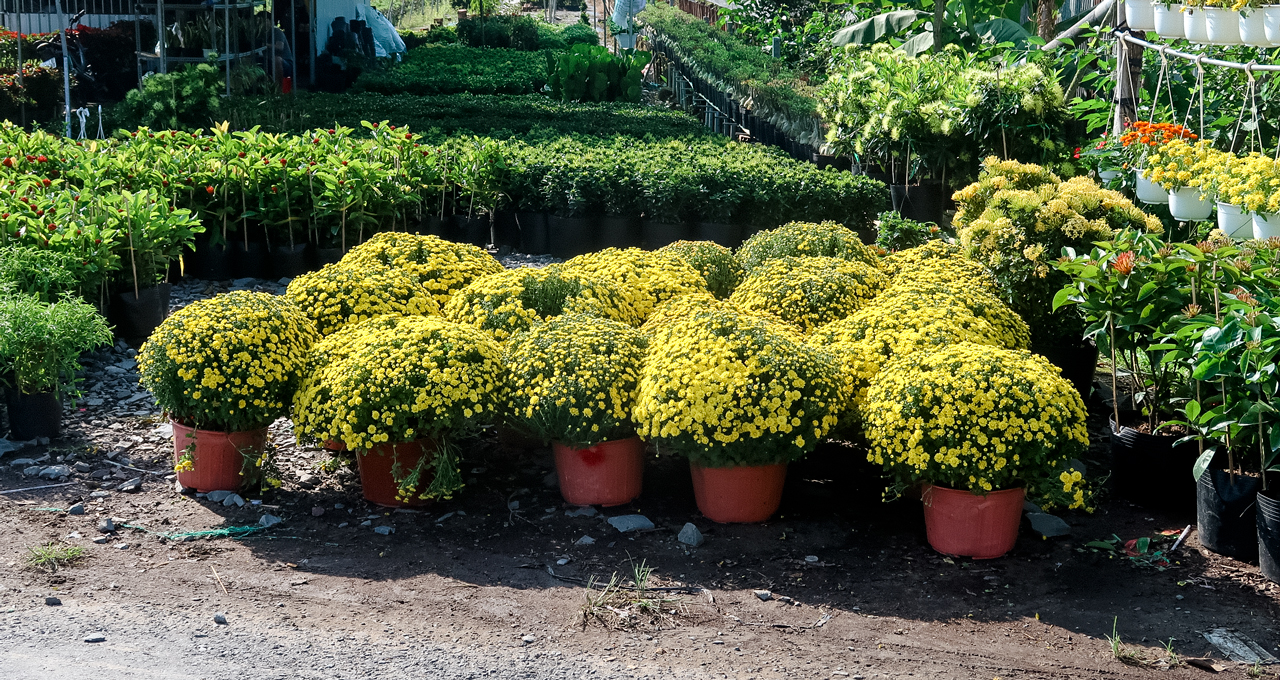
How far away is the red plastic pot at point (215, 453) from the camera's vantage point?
14.9 feet

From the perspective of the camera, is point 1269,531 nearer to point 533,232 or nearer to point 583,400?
point 583,400

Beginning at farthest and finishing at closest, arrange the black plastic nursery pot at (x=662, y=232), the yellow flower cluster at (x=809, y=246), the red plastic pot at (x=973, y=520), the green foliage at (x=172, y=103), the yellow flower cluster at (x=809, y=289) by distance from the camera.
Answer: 1. the green foliage at (x=172, y=103)
2. the black plastic nursery pot at (x=662, y=232)
3. the yellow flower cluster at (x=809, y=246)
4. the yellow flower cluster at (x=809, y=289)
5. the red plastic pot at (x=973, y=520)

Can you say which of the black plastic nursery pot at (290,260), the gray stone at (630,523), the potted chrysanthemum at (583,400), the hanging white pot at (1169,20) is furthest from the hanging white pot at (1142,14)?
the black plastic nursery pot at (290,260)

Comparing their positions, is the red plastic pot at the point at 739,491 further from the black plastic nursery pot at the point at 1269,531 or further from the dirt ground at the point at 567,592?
the black plastic nursery pot at the point at 1269,531

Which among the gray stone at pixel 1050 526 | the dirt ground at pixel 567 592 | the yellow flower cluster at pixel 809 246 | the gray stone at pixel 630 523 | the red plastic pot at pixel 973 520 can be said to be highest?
the yellow flower cluster at pixel 809 246

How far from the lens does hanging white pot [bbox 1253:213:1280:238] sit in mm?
4543

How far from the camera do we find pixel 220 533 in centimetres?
430

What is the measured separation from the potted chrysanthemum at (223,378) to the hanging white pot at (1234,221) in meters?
3.85

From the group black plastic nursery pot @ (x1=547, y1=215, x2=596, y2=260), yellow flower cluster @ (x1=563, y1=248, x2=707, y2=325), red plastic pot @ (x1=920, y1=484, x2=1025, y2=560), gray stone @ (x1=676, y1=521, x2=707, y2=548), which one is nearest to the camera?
red plastic pot @ (x1=920, y1=484, x2=1025, y2=560)

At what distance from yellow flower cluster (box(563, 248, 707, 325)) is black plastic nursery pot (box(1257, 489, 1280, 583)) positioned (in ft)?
8.49

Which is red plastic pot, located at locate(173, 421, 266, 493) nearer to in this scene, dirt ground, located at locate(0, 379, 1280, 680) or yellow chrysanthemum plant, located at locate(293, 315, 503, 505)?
dirt ground, located at locate(0, 379, 1280, 680)

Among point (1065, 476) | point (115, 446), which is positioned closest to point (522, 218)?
point (115, 446)

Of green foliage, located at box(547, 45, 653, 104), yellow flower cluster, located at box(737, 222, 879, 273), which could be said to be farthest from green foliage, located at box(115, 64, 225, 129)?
yellow flower cluster, located at box(737, 222, 879, 273)

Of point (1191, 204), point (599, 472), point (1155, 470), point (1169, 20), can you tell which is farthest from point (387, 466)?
point (1169, 20)
